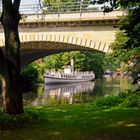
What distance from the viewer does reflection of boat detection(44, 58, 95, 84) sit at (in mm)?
58500

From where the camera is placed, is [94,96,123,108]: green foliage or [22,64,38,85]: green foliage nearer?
[94,96,123,108]: green foliage

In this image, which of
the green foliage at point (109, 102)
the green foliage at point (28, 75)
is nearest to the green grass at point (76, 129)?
the green foliage at point (109, 102)

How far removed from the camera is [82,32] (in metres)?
33.6

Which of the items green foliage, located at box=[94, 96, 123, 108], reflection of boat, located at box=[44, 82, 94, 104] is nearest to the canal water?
reflection of boat, located at box=[44, 82, 94, 104]

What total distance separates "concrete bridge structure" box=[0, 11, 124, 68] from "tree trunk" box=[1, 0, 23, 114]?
1620cm

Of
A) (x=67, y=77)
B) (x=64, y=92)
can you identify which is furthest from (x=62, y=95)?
(x=67, y=77)

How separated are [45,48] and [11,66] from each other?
25.8 m

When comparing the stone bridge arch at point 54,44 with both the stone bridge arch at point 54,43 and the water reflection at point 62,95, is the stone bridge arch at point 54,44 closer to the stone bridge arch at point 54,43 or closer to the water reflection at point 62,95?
the stone bridge arch at point 54,43

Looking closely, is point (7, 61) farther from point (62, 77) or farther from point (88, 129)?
point (62, 77)

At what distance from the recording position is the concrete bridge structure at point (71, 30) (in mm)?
32125

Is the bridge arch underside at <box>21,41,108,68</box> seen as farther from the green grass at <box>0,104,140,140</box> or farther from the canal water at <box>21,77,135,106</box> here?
the green grass at <box>0,104,140,140</box>

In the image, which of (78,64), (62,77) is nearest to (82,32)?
(62,77)

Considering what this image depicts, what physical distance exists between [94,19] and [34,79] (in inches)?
882

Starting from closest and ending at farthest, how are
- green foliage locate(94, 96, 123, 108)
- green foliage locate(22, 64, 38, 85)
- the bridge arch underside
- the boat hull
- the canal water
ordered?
green foliage locate(94, 96, 123, 108), the bridge arch underside, the canal water, green foliage locate(22, 64, 38, 85), the boat hull
